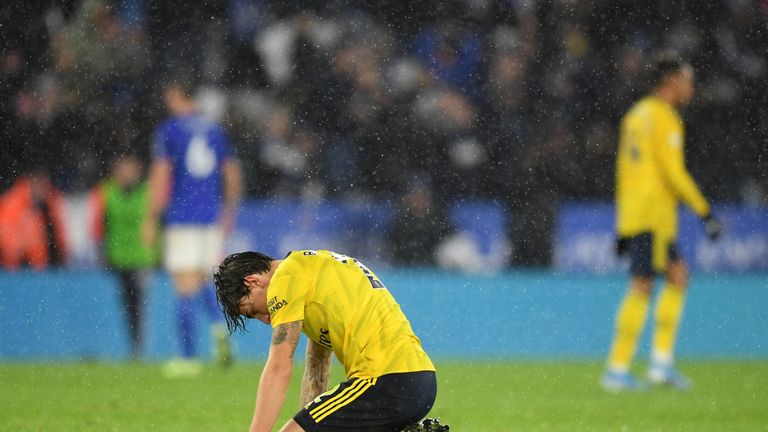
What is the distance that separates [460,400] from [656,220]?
6.98 ft

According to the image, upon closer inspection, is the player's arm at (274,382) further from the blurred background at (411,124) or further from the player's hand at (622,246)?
the blurred background at (411,124)

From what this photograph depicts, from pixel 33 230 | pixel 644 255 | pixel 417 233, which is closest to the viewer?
pixel 644 255

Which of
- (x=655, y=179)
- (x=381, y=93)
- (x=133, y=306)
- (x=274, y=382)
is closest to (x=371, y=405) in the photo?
(x=274, y=382)

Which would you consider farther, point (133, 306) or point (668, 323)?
point (133, 306)

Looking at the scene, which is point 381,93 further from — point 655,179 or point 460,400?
point 460,400

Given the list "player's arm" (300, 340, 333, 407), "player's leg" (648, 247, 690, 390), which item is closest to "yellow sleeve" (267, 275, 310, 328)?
"player's arm" (300, 340, 333, 407)

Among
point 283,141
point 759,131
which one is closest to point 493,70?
point 283,141

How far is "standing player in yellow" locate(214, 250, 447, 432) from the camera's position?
4953 mm

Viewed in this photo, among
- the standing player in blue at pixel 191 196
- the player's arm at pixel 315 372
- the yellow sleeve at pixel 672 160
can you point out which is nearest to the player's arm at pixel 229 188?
the standing player in blue at pixel 191 196

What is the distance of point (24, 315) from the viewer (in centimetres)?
1180

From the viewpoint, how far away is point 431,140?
1478 cm

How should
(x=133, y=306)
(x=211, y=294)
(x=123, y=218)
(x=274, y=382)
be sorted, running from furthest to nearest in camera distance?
1. (x=123, y=218)
2. (x=133, y=306)
3. (x=211, y=294)
4. (x=274, y=382)

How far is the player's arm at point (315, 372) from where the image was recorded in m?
5.51

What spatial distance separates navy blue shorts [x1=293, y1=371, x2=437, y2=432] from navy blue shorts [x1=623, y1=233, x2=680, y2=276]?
16.0 feet
